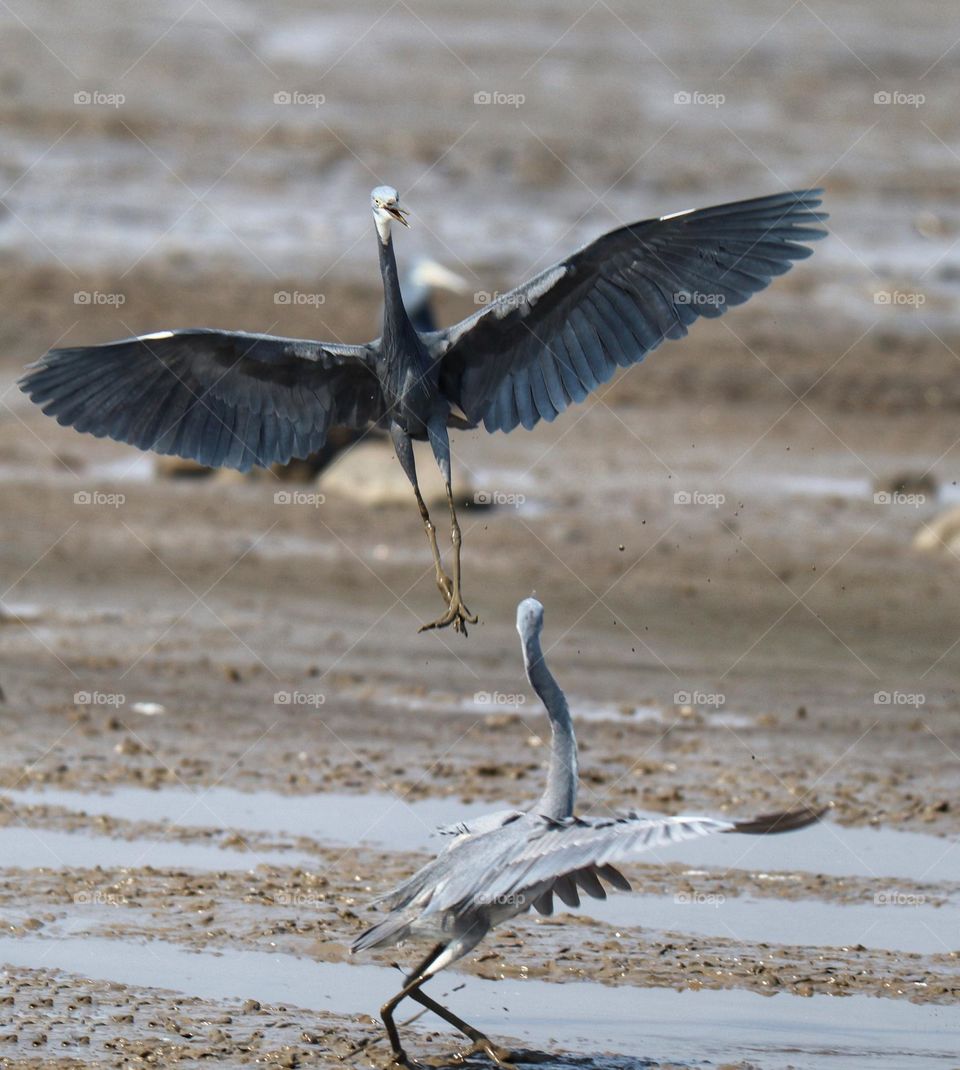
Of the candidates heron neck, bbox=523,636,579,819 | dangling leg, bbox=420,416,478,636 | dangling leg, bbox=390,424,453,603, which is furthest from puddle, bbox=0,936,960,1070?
dangling leg, bbox=390,424,453,603

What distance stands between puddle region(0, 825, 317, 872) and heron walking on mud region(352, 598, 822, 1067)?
180cm

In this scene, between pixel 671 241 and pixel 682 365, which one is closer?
pixel 671 241

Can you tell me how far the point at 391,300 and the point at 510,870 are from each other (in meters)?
2.65

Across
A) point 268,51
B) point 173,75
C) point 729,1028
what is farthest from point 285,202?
point 729,1028

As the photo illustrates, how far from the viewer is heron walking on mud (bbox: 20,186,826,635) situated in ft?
26.0

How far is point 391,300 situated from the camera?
8008mm

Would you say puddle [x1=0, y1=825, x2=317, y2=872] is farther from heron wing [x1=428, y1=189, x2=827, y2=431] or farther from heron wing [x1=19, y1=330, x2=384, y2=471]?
heron wing [x1=428, y1=189, x2=827, y2=431]

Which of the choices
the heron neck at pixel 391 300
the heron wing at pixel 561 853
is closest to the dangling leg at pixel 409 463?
the heron neck at pixel 391 300

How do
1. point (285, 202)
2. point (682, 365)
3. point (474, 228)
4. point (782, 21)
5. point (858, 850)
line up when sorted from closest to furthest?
1. point (858, 850)
2. point (682, 365)
3. point (474, 228)
4. point (285, 202)
5. point (782, 21)

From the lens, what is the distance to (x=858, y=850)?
29.4 ft

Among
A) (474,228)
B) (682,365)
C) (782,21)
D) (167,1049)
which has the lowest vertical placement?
(167,1049)

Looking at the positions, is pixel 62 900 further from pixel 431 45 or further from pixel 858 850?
pixel 431 45

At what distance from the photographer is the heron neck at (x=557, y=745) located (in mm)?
6582

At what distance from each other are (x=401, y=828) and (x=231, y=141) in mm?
20175
